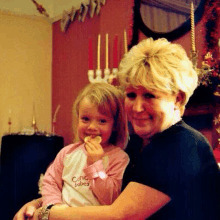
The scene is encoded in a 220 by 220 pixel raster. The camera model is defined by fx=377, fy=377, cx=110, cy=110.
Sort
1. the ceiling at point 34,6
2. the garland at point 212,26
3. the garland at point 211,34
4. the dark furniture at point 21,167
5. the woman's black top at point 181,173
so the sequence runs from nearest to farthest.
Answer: the woman's black top at point 181,173, the garland at point 211,34, the garland at point 212,26, the dark furniture at point 21,167, the ceiling at point 34,6

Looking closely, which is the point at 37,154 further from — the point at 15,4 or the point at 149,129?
the point at 149,129

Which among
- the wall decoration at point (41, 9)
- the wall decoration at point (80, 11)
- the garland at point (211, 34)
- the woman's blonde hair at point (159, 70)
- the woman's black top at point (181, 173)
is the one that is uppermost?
the wall decoration at point (41, 9)

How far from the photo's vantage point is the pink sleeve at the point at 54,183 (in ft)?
4.52

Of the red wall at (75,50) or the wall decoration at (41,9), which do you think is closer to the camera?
the red wall at (75,50)

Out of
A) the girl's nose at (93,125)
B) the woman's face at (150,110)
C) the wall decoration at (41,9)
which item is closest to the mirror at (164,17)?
the girl's nose at (93,125)

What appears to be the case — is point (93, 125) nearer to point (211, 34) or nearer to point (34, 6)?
point (211, 34)

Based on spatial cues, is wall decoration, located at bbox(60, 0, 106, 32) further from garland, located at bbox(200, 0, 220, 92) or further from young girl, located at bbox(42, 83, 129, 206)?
young girl, located at bbox(42, 83, 129, 206)

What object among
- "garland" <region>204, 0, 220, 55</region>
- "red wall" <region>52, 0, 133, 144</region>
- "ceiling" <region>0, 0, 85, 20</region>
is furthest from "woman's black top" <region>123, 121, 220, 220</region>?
"ceiling" <region>0, 0, 85, 20</region>

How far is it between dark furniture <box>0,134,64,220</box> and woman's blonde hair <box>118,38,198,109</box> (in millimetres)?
2112

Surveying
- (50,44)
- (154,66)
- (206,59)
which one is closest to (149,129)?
(154,66)

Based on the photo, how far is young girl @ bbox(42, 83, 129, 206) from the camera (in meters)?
1.28

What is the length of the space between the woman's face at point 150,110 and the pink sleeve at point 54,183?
457 mm

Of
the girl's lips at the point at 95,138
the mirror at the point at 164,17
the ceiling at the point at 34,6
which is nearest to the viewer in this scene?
the girl's lips at the point at 95,138

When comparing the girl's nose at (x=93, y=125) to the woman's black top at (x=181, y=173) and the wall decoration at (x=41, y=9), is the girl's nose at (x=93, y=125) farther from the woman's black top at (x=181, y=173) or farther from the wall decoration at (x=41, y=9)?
the wall decoration at (x=41, y=9)
